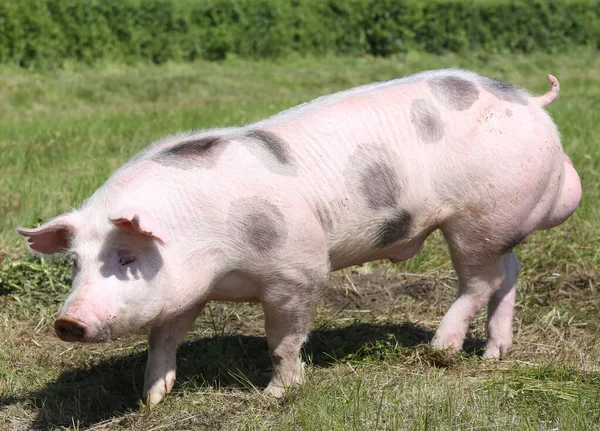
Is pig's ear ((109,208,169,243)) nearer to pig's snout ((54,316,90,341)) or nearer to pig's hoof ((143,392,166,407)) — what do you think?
pig's snout ((54,316,90,341))

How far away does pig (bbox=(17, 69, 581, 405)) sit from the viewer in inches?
151

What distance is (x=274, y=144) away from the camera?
4293mm

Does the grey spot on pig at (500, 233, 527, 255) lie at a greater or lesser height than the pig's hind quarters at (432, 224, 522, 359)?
greater

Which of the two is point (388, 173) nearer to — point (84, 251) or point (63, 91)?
point (84, 251)

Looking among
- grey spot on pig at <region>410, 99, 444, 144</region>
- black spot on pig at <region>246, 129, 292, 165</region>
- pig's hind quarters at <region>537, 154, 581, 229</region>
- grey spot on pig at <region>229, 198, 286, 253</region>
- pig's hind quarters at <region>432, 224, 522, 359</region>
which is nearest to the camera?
grey spot on pig at <region>229, 198, 286, 253</region>

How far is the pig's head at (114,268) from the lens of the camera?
12.1ft

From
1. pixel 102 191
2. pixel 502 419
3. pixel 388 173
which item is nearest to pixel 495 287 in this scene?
pixel 388 173

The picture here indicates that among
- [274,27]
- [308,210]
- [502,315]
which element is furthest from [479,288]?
[274,27]

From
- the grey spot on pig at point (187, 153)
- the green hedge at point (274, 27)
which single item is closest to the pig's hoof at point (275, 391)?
the grey spot on pig at point (187, 153)

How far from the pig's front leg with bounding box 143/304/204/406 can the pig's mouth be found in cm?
71

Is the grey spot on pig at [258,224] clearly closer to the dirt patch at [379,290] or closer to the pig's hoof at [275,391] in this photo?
the pig's hoof at [275,391]

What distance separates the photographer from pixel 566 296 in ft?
19.0

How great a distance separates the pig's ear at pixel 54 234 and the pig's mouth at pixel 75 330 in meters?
0.44

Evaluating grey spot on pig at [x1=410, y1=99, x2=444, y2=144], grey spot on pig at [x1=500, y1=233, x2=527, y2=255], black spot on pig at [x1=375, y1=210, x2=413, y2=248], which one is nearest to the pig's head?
black spot on pig at [x1=375, y1=210, x2=413, y2=248]
